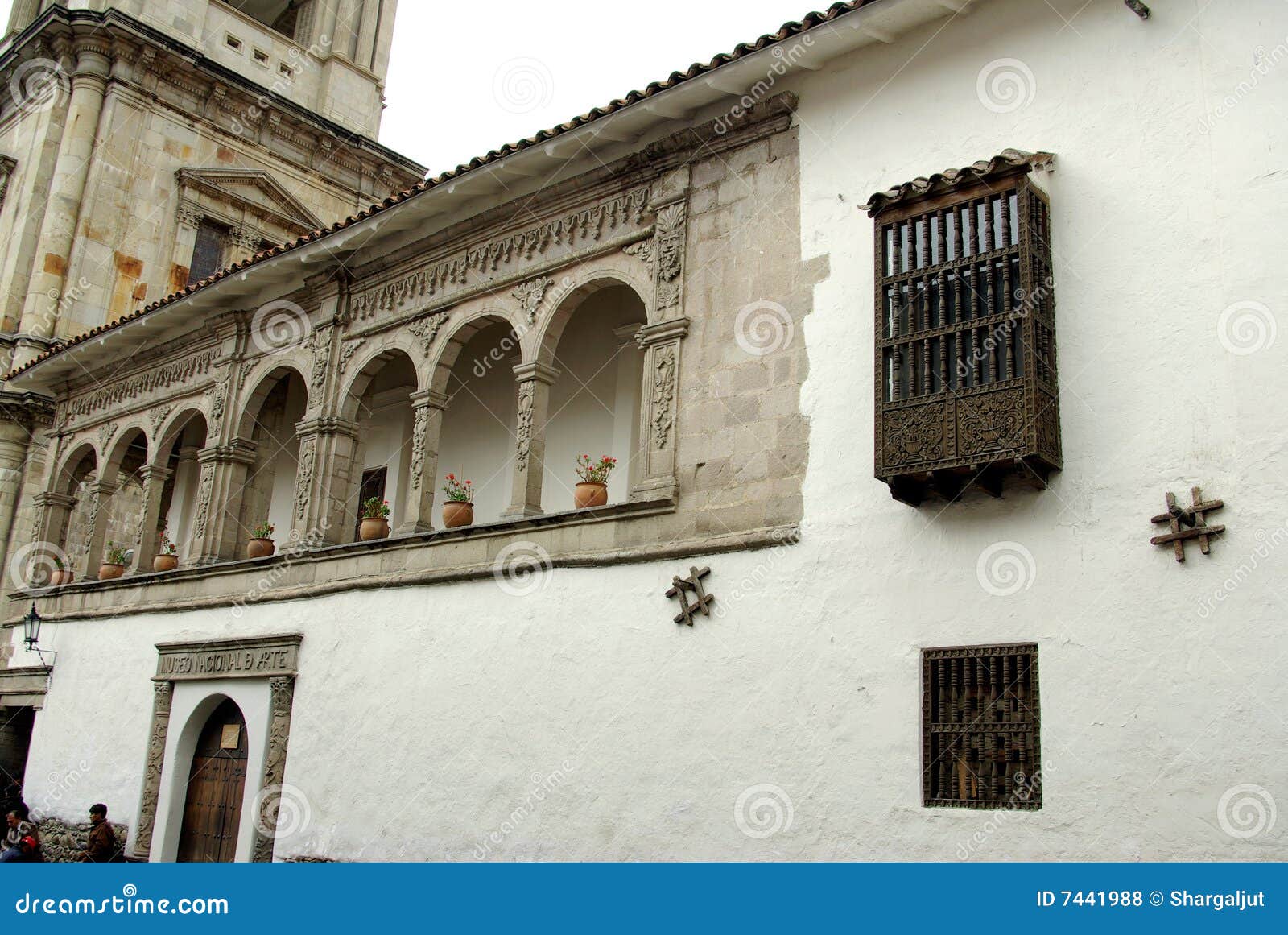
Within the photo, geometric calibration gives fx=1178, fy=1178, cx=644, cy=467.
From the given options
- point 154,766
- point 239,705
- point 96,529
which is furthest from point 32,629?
point 239,705

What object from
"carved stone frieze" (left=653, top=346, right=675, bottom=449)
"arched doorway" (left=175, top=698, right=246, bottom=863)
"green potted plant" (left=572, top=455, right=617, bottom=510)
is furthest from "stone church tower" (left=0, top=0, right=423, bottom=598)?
"carved stone frieze" (left=653, top=346, right=675, bottom=449)

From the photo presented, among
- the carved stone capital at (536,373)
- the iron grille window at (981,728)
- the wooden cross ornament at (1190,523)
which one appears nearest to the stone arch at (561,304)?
the carved stone capital at (536,373)

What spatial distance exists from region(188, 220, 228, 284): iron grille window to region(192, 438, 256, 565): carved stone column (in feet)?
21.9

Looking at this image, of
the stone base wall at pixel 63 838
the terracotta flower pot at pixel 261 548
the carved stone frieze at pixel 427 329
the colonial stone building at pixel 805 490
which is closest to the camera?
the colonial stone building at pixel 805 490

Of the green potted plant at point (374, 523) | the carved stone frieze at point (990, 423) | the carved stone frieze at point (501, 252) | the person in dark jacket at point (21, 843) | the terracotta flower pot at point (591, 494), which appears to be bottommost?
the person in dark jacket at point (21, 843)

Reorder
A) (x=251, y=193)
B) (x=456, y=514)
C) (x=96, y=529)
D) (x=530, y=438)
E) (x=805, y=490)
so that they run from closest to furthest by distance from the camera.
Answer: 1. (x=805, y=490)
2. (x=530, y=438)
3. (x=456, y=514)
4. (x=96, y=529)
5. (x=251, y=193)

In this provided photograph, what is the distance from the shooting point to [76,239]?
17.6m

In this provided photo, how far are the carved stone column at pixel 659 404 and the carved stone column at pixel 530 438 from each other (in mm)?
1172

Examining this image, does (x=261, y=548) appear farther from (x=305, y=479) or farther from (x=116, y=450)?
(x=116, y=450)

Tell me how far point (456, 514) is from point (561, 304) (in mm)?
2030

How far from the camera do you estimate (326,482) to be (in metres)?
11.8

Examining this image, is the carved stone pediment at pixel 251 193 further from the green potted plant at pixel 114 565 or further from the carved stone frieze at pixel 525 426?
the carved stone frieze at pixel 525 426

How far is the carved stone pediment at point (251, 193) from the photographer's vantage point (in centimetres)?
1912

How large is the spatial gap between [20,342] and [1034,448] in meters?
15.5
